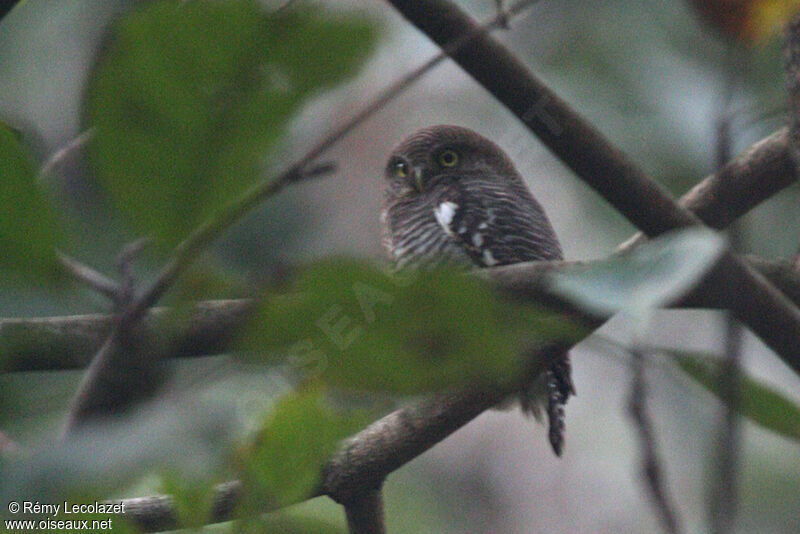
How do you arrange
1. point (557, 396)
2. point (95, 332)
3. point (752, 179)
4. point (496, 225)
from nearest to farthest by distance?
point (95, 332)
point (752, 179)
point (557, 396)
point (496, 225)

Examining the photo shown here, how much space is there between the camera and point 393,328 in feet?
1.83

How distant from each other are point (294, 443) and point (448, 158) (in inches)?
113

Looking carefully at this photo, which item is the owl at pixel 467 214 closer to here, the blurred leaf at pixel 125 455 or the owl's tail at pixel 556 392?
the owl's tail at pixel 556 392

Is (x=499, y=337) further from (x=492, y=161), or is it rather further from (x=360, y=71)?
(x=492, y=161)

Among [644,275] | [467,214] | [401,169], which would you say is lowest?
[401,169]

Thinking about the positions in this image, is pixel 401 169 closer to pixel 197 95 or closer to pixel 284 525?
pixel 284 525

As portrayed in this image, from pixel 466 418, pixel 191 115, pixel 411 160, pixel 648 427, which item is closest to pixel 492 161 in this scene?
pixel 411 160

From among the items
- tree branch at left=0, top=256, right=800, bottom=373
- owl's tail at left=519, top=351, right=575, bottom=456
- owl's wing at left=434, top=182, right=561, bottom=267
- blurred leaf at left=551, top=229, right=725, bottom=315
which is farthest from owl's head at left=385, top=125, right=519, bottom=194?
blurred leaf at left=551, top=229, right=725, bottom=315

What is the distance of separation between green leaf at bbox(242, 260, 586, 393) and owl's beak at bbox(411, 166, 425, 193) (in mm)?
2838

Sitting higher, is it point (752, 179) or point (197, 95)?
point (197, 95)

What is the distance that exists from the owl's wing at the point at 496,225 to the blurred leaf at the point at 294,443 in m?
2.05

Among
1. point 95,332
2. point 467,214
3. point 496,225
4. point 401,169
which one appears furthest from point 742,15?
point 401,169

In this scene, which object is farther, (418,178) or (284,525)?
(418,178)

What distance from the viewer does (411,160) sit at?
11.3 ft
